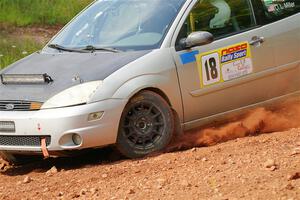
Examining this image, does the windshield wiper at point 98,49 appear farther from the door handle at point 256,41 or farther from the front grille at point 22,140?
the door handle at point 256,41

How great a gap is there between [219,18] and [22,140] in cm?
249

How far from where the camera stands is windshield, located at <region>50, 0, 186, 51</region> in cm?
805

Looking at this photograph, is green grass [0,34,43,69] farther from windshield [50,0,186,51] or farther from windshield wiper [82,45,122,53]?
windshield wiper [82,45,122,53]

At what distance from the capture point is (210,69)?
8.07 meters

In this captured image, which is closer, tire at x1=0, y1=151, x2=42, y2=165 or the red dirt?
the red dirt

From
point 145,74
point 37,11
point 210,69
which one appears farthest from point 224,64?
point 37,11

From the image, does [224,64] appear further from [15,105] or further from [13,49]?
[13,49]

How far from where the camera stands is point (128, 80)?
7438 mm

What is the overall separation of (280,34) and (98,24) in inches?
77.3

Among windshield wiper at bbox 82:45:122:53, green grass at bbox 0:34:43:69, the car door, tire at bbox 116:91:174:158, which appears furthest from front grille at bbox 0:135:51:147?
green grass at bbox 0:34:43:69

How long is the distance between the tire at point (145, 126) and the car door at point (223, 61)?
330mm

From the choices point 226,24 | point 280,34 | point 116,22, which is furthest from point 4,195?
point 280,34

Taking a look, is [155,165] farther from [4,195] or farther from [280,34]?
[280,34]

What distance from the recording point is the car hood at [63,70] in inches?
289
